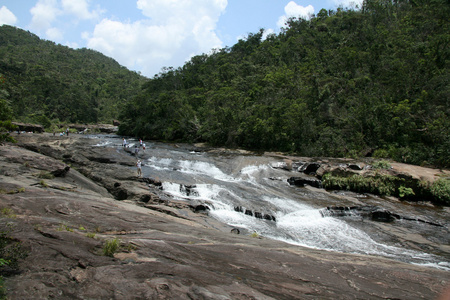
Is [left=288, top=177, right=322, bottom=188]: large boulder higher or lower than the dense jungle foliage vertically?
lower

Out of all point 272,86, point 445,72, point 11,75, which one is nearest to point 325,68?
point 272,86

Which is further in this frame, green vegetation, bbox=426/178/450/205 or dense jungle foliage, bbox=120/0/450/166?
dense jungle foliage, bbox=120/0/450/166

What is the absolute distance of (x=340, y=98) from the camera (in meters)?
34.4

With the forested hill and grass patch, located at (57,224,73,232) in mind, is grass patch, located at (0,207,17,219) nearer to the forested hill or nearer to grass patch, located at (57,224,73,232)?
grass patch, located at (57,224,73,232)

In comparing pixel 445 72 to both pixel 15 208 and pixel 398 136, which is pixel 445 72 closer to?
pixel 398 136

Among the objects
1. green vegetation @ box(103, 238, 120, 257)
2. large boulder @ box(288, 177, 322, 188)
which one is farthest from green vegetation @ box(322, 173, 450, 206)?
green vegetation @ box(103, 238, 120, 257)

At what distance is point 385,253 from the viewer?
10.4 metres

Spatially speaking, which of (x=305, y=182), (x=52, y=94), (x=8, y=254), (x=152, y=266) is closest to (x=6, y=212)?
(x=8, y=254)

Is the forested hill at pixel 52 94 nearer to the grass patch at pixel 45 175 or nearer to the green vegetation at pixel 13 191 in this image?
the grass patch at pixel 45 175

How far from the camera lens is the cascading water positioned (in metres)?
11.2

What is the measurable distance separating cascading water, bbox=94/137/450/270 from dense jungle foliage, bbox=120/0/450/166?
35.8 ft

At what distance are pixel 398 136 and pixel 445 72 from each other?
9.18m

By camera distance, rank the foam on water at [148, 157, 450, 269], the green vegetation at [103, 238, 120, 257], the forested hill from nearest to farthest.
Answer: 1. the green vegetation at [103, 238, 120, 257]
2. the foam on water at [148, 157, 450, 269]
3. the forested hill

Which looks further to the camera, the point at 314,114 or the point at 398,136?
the point at 314,114
